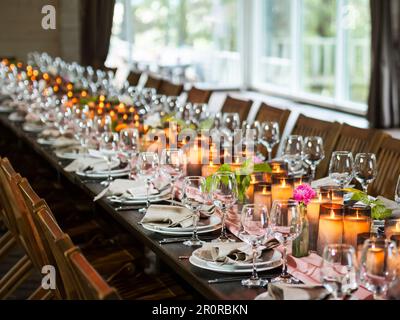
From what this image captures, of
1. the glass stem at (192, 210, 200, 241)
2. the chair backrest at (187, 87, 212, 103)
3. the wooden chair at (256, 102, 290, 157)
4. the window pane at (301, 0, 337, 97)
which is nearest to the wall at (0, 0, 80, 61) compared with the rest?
the window pane at (301, 0, 337, 97)

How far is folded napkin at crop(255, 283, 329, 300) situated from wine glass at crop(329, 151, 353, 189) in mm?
1284

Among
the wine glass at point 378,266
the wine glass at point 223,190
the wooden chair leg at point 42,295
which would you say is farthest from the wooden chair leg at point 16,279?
the wine glass at point 378,266

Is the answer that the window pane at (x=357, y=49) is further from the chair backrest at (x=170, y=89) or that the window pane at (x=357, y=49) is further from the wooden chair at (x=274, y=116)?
the wooden chair at (x=274, y=116)

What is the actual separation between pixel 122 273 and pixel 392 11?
6.40m

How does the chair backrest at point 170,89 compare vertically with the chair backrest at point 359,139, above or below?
above

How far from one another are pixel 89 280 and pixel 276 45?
11.9m

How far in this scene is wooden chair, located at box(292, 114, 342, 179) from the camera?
4.38 meters

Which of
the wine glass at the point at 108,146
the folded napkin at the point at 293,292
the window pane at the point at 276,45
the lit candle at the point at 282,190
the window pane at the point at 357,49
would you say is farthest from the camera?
the window pane at the point at 276,45

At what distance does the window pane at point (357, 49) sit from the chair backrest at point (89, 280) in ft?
29.8

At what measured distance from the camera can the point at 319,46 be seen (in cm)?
1200

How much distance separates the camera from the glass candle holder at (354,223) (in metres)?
2.59

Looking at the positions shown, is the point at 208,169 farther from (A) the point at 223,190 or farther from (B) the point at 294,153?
(A) the point at 223,190

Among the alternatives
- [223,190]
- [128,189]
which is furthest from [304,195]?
[128,189]

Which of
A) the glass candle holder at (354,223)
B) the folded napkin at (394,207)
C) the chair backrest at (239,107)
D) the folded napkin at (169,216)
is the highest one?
the chair backrest at (239,107)
